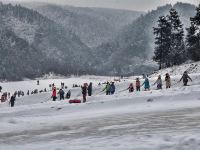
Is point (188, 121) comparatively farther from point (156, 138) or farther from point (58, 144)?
point (58, 144)

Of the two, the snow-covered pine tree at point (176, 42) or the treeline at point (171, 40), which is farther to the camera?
the treeline at point (171, 40)

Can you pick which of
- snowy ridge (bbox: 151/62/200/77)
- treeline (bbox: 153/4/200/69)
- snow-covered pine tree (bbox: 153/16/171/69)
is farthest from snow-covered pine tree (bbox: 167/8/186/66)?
snowy ridge (bbox: 151/62/200/77)

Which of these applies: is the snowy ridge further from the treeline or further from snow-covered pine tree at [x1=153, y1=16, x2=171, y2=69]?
snow-covered pine tree at [x1=153, y1=16, x2=171, y2=69]

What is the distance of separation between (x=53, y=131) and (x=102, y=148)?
5160mm

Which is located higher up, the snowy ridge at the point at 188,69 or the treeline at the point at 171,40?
the treeline at the point at 171,40

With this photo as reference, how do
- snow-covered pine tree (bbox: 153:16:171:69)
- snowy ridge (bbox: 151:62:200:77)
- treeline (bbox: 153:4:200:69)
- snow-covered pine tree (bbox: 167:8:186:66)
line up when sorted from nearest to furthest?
snowy ridge (bbox: 151:62:200:77)
snow-covered pine tree (bbox: 167:8:186:66)
treeline (bbox: 153:4:200:69)
snow-covered pine tree (bbox: 153:16:171:69)

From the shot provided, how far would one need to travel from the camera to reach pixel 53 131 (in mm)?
15969

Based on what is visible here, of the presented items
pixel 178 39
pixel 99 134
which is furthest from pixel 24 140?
pixel 178 39

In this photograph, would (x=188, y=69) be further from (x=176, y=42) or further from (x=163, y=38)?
(x=176, y=42)

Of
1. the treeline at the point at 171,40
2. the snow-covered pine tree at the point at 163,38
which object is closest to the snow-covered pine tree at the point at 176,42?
the treeline at the point at 171,40

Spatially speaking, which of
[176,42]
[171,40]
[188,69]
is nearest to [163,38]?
[171,40]

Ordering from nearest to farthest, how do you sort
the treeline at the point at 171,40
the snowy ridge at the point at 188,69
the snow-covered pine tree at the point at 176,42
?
the snowy ridge at the point at 188,69, the snow-covered pine tree at the point at 176,42, the treeline at the point at 171,40

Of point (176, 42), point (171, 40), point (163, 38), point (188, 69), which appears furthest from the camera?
point (176, 42)

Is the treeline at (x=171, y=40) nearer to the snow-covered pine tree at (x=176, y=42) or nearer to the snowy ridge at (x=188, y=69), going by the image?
the snow-covered pine tree at (x=176, y=42)
